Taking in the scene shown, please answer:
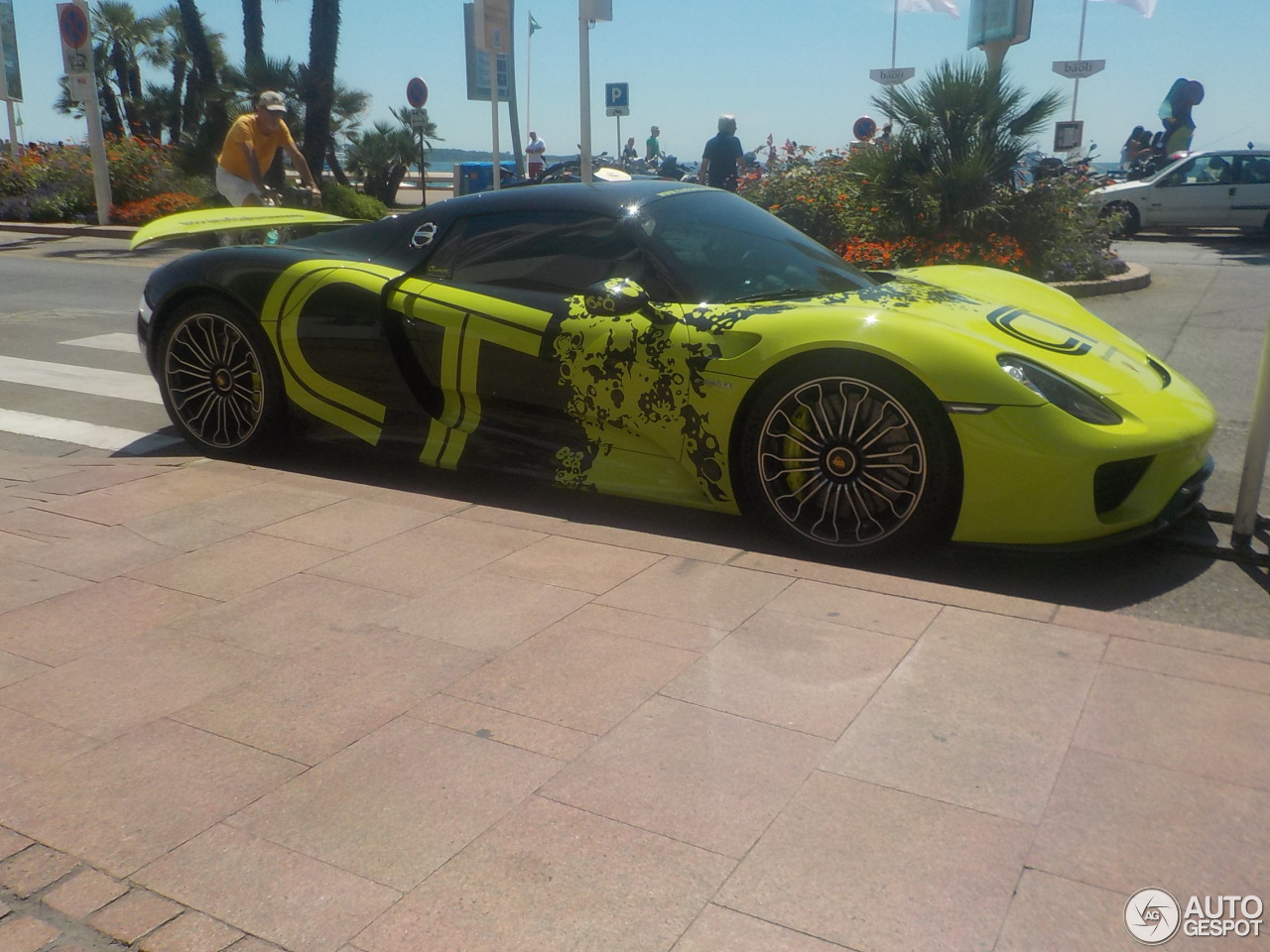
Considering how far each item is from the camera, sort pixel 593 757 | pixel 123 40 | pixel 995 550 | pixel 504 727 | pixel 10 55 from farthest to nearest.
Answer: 1. pixel 123 40
2. pixel 10 55
3. pixel 995 550
4. pixel 504 727
5. pixel 593 757

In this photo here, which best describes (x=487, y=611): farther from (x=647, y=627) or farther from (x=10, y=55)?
(x=10, y=55)

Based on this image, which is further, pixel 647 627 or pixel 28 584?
pixel 28 584

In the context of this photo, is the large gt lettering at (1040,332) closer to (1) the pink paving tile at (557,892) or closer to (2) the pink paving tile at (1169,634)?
(2) the pink paving tile at (1169,634)

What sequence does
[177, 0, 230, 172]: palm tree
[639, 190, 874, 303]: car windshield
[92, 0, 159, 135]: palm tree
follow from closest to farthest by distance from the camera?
[639, 190, 874, 303]: car windshield
[177, 0, 230, 172]: palm tree
[92, 0, 159, 135]: palm tree

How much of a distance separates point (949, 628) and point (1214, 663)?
70cm

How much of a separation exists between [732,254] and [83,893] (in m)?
3.23

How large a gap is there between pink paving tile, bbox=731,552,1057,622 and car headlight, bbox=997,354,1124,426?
24.3 inches

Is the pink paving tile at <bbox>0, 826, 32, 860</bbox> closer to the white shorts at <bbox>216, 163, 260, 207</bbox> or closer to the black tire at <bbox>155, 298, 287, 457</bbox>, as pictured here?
the black tire at <bbox>155, 298, 287, 457</bbox>

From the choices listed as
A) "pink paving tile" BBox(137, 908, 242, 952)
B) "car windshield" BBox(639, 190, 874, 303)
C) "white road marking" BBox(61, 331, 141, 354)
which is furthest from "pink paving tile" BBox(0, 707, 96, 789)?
"white road marking" BBox(61, 331, 141, 354)

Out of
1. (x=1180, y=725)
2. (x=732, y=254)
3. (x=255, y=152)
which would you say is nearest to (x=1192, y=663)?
(x=1180, y=725)

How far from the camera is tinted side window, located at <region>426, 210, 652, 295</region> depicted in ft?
15.0

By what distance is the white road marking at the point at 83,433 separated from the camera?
19.4ft

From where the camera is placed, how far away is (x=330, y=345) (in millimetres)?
5012

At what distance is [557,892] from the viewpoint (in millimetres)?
2246
